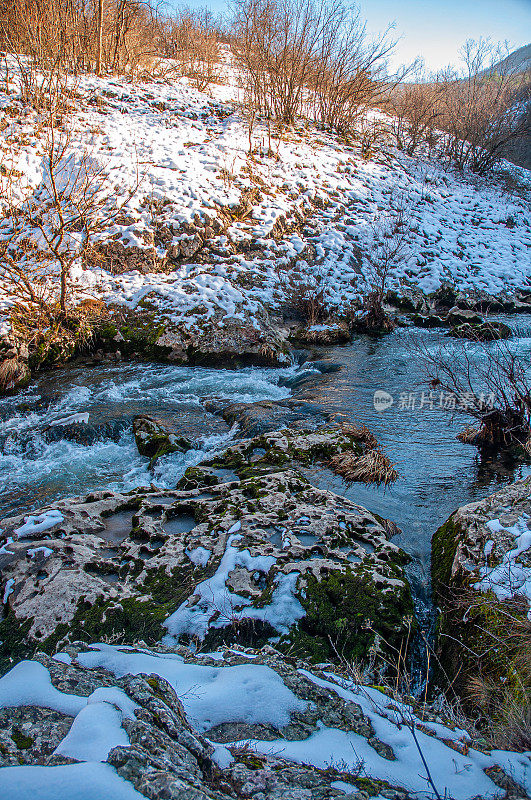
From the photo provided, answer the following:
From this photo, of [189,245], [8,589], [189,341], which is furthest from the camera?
[189,245]

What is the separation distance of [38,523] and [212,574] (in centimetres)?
156

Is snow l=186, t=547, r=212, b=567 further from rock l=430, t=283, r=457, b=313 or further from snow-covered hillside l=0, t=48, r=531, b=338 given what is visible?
rock l=430, t=283, r=457, b=313

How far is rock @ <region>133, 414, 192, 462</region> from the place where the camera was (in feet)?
19.0

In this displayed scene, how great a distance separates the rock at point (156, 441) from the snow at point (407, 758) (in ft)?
14.4

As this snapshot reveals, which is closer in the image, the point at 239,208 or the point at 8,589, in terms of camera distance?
the point at 8,589

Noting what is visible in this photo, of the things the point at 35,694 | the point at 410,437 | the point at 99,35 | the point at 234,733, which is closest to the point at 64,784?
the point at 35,694

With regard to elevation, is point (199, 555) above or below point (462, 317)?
below

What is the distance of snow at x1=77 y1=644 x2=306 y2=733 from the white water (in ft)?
10.7

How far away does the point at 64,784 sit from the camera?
96 centimetres

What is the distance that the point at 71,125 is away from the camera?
13.3m

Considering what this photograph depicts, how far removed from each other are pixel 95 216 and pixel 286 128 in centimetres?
1111

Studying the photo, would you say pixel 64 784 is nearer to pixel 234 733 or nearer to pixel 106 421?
pixel 234 733

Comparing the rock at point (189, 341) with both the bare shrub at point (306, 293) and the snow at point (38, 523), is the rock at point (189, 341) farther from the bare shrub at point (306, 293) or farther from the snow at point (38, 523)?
the snow at point (38, 523)

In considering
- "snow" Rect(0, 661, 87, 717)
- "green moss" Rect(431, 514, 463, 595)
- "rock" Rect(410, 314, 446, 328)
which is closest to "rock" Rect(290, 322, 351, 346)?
"rock" Rect(410, 314, 446, 328)
